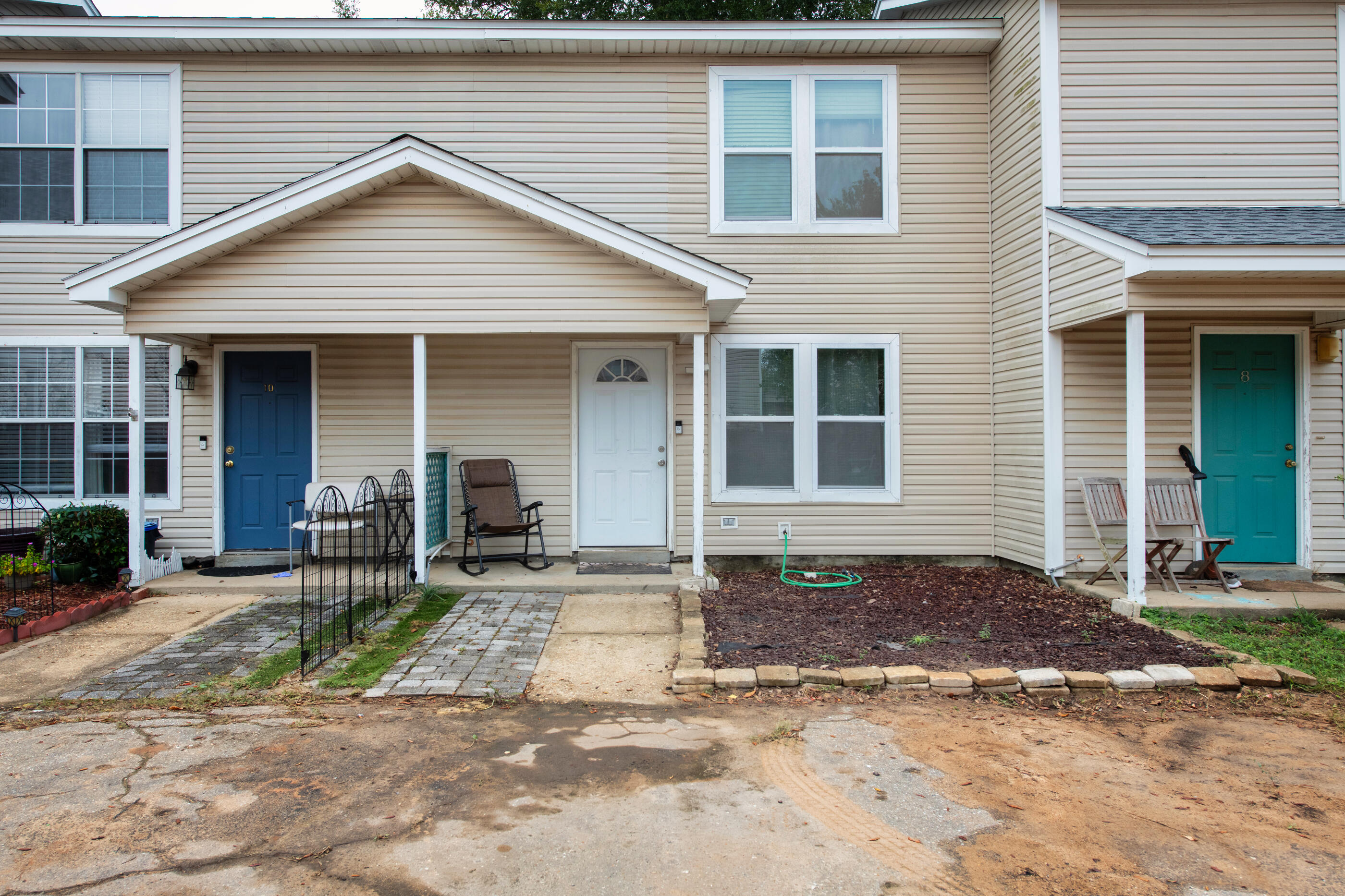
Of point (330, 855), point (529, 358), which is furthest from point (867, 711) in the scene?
point (529, 358)

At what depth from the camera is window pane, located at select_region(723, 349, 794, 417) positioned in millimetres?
7691

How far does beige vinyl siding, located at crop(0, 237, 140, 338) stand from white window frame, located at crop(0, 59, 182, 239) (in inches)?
2.9

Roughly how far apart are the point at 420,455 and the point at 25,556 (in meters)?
3.87

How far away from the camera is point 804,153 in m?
7.67

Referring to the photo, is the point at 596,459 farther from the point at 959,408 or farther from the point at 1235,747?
the point at 1235,747

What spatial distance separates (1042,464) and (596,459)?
14.0 ft

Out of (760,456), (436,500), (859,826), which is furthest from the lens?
(760,456)

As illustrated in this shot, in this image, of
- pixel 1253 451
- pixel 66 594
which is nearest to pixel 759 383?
pixel 1253 451

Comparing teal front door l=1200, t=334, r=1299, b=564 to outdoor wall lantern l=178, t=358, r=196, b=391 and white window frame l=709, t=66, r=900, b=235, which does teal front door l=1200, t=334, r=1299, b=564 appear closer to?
white window frame l=709, t=66, r=900, b=235

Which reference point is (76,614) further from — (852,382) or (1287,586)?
(1287,586)

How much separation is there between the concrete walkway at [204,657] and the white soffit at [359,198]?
2906 millimetres

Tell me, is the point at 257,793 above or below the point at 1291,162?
below

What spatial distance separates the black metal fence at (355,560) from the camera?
5.38 meters

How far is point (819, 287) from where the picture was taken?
7637 mm
